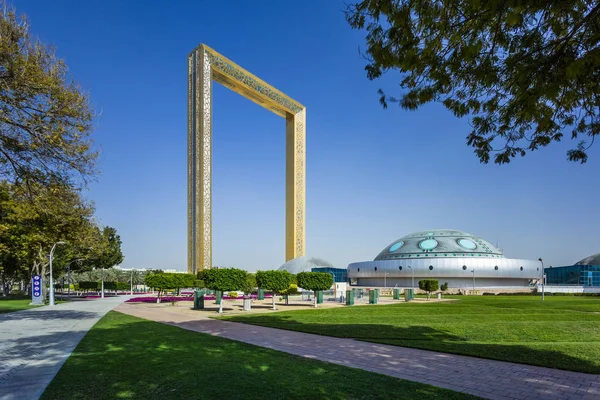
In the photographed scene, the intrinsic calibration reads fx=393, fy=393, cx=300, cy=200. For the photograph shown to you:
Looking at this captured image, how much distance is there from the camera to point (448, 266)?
216 ft

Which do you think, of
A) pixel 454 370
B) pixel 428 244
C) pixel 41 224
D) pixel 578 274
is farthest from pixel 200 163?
pixel 578 274

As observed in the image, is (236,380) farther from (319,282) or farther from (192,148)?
(192,148)

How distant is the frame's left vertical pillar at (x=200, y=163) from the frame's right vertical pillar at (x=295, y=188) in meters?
18.1

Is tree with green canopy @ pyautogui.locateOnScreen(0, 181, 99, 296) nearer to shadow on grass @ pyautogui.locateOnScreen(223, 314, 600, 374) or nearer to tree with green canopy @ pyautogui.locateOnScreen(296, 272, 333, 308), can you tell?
shadow on grass @ pyautogui.locateOnScreen(223, 314, 600, 374)

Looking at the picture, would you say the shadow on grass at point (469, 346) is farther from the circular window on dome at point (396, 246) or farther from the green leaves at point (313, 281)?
the circular window on dome at point (396, 246)

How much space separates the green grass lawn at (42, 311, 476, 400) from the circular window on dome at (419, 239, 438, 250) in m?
65.4

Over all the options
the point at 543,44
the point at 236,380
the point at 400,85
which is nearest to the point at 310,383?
the point at 236,380

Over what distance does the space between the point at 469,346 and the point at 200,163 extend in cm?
4587

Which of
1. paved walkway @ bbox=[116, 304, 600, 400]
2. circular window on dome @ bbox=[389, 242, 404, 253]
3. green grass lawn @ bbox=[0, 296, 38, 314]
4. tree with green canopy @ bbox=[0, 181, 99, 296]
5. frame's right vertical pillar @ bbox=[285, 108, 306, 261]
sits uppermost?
Answer: frame's right vertical pillar @ bbox=[285, 108, 306, 261]

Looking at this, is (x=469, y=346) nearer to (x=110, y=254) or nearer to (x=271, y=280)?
(x=271, y=280)

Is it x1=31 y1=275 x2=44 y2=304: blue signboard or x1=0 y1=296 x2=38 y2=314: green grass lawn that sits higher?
x1=31 y1=275 x2=44 y2=304: blue signboard

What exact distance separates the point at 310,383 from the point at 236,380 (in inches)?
52.9

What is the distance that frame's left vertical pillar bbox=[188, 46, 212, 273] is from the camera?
51281mm

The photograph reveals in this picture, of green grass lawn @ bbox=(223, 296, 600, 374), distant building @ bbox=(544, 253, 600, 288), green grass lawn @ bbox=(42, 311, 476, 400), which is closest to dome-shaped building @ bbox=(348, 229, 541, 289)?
distant building @ bbox=(544, 253, 600, 288)
